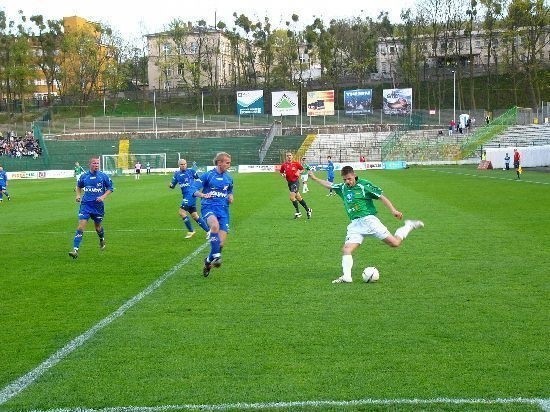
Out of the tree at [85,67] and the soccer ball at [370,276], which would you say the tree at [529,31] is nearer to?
the tree at [85,67]

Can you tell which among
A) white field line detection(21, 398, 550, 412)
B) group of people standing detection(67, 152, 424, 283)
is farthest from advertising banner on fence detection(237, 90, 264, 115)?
white field line detection(21, 398, 550, 412)

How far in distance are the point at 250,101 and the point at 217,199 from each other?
63.2 metres

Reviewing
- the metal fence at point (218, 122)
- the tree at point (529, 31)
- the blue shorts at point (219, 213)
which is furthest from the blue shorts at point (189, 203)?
the tree at point (529, 31)

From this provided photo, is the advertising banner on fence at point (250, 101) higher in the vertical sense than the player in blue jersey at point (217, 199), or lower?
higher

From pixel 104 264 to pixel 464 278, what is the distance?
252 inches

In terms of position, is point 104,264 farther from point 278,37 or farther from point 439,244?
point 278,37

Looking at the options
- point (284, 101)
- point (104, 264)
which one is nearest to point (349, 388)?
point (104, 264)

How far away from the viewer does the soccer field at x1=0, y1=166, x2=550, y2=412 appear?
20.4 feet

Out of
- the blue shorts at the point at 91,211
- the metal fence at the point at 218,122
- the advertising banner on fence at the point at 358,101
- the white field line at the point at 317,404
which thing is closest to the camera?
the white field line at the point at 317,404

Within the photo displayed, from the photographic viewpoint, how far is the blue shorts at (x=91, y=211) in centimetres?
1554

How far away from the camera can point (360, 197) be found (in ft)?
37.7

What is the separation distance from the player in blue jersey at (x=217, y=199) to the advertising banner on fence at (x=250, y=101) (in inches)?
2461

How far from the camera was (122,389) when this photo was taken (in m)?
6.38

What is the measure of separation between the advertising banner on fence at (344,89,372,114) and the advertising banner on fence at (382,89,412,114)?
5.69 feet
